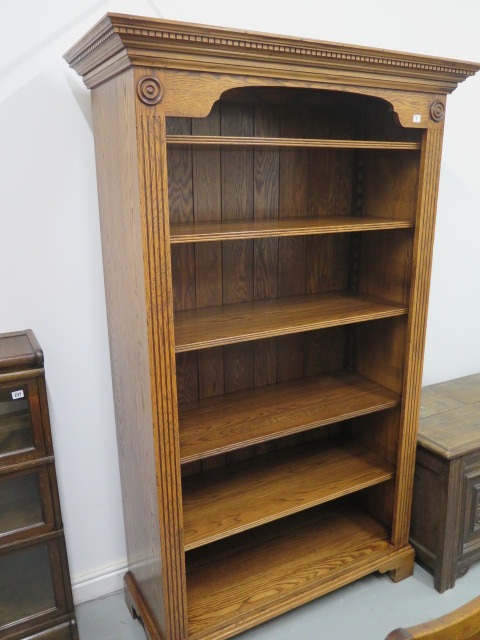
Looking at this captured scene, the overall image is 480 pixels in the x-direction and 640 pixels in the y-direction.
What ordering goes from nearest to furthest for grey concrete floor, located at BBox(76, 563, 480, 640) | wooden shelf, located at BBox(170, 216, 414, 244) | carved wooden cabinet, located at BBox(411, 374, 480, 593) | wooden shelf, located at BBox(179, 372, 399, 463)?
wooden shelf, located at BBox(170, 216, 414, 244), wooden shelf, located at BBox(179, 372, 399, 463), grey concrete floor, located at BBox(76, 563, 480, 640), carved wooden cabinet, located at BBox(411, 374, 480, 593)

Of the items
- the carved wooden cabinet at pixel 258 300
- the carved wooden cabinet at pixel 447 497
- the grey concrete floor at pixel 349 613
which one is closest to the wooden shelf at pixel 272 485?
the carved wooden cabinet at pixel 258 300

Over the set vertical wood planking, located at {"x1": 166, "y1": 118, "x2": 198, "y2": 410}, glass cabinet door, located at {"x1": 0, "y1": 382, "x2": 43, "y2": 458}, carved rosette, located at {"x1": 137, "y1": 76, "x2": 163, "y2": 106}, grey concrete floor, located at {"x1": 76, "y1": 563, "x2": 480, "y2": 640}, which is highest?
carved rosette, located at {"x1": 137, "y1": 76, "x2": 163, "y2": 106}

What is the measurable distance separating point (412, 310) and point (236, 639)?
1.12 meters

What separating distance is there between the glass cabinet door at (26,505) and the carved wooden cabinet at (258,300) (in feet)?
0.81

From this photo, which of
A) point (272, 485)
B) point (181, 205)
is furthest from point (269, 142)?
point (272, 485)

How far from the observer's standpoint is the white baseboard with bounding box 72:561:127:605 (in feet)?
5.69

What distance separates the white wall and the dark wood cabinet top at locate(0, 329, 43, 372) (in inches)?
→ 3.9

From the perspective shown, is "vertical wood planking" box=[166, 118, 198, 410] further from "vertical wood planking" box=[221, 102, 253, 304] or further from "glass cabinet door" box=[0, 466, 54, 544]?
"glass cabinet door" box=[0, 466, 54, 544]

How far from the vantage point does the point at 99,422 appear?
1.65 meters

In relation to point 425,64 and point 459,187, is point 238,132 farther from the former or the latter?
point 459,187

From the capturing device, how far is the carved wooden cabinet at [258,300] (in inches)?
46.1

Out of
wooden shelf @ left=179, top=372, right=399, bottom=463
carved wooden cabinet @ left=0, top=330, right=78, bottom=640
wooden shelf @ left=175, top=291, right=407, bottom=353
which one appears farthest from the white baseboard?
wooden shelf @ left=175, top=291, right=407, bottom=353

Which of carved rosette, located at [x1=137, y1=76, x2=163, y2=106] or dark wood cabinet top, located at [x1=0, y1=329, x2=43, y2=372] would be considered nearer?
carved rosette, located at [x1=137, y1=76, x2=163, y2=106]

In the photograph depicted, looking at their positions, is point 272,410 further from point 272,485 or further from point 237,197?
point 237,197
